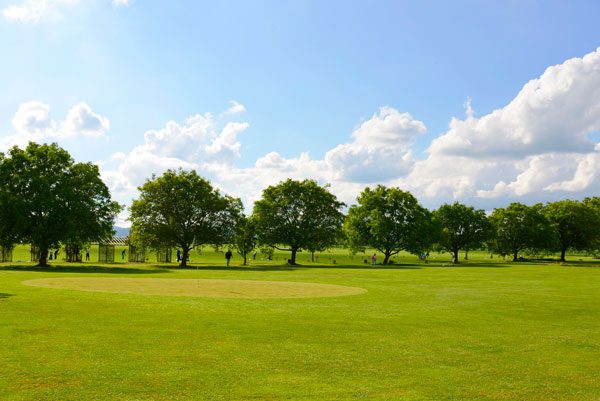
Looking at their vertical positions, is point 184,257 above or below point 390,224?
below

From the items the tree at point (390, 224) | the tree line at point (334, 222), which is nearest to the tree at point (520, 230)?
the tree line at point (334, 222)

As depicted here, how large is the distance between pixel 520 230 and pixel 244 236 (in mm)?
61079

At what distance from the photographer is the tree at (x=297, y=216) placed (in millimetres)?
80938

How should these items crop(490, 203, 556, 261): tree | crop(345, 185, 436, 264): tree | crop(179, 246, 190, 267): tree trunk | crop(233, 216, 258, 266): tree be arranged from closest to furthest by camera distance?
crop(179, 246, 190, 267): tree trunk → crop(233, 216, 258, 266): tree → crop(345, 185, 436, 264): tree → crop(490, 203, 556, 261): tree

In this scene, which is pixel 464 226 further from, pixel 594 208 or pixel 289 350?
pixel 289 350

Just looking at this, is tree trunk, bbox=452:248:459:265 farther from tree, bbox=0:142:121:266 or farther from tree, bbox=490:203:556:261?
tree, bbox=0:142:121:266

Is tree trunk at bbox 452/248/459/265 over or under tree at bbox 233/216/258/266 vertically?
under

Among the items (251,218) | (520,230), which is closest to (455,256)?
(520,230)

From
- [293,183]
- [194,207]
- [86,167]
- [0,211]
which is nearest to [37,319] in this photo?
[0,211]

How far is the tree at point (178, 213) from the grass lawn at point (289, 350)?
46.4 metres

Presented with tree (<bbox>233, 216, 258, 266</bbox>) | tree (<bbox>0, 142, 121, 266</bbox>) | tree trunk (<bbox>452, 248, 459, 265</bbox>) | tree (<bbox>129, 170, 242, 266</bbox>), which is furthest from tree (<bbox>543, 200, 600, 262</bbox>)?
tree (<bbox>0, 142, 121, 266</bbox>)

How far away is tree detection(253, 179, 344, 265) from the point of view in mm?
80938

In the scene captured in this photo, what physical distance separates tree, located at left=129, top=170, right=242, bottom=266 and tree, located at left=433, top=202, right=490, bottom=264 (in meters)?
54.0

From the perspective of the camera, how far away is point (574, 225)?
108 m
